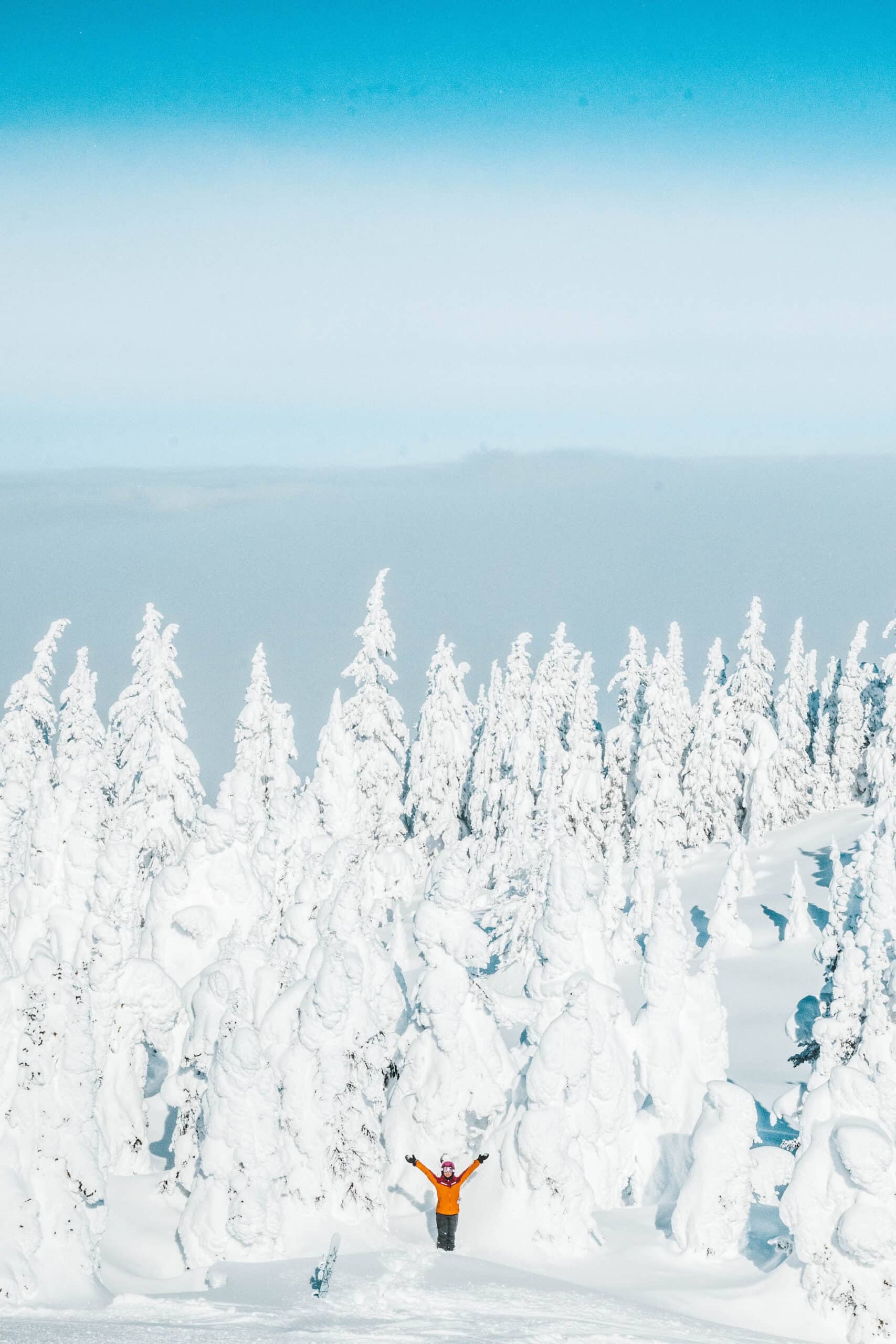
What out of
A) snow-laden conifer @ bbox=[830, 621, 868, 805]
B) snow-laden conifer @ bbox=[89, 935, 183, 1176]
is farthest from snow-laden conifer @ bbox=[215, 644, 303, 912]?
snow-laden conifer @ bbox=[830, 621, 868, 805]

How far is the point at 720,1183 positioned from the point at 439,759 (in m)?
42.1

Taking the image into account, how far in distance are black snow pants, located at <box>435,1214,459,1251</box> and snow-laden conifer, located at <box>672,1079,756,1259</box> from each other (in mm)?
3442

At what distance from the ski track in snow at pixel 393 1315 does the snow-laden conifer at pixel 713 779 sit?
161 feet

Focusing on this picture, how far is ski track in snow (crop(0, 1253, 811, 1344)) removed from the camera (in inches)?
512

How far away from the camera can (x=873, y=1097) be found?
62.2ft

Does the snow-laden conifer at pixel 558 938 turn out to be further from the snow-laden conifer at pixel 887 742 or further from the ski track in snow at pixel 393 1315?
the snow-laden conifer at pixel 887 742

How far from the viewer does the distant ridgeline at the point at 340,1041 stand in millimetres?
16438

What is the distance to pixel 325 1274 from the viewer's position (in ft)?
51.9

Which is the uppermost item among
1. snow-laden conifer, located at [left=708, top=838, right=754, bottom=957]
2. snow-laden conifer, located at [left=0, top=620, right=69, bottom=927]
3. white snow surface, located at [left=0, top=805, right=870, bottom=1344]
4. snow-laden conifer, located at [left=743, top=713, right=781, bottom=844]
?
snow-laden conifer, located at [left=0, top=620, right=69, bottom=927]

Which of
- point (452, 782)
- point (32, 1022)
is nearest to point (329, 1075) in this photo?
point (32, 1022)

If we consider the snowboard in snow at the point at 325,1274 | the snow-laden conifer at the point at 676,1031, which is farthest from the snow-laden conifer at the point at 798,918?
the snowboard in snow at the point at 325,1274

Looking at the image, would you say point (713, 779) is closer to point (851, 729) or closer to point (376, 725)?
point (851, 729)

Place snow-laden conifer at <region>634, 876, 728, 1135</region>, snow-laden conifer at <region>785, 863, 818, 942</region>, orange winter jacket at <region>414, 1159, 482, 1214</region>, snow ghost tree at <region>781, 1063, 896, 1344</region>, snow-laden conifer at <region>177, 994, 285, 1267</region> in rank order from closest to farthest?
snow ghost tree at <region>781, 1063, 896, 1344</region>
orange winter jacket at <region>414, 1159, 482, 1214</region>
snow-laden conifer at <region>177, 994, 285, 1267</region>
snow-laden conifer at <region>634, 876, 728, 1135</region>
snow-laden conifer at <region>785, 863, 818, 942</region>

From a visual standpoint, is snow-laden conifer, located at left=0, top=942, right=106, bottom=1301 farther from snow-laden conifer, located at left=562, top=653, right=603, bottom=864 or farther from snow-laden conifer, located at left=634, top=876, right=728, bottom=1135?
snow-laden conifer, located at left=562, top=653, right=603, bottom=864
